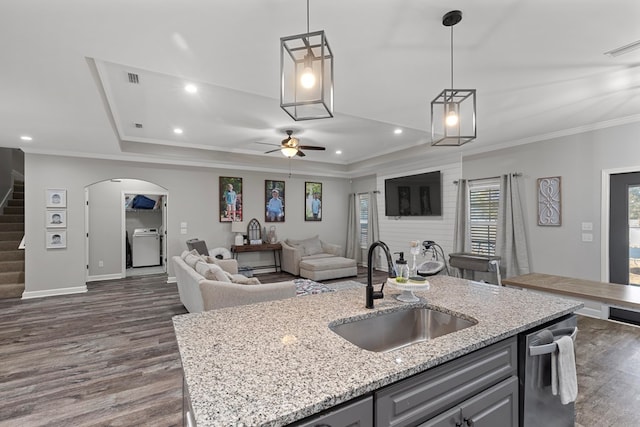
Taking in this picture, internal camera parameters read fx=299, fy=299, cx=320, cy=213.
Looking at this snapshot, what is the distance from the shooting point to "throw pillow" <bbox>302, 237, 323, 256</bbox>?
24.4 feet

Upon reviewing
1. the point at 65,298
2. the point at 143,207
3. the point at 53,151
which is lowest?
the point at 65,298

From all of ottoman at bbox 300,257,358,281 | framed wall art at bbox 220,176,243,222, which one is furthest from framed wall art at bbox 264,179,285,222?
ottoman at bbox 300,257,358,281

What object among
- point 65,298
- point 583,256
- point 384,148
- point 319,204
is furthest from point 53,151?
point 583,256

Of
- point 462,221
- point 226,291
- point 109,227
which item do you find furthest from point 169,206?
point 462,221

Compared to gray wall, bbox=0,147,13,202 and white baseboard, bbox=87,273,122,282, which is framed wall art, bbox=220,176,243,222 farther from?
gray wall, bbox=0,147,13,202

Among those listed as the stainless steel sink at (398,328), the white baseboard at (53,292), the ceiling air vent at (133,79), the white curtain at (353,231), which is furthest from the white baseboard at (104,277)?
the stainless steel sink at (398,328)

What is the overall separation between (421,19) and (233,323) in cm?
226

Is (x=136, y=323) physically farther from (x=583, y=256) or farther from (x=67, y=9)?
(x=583, y=256)

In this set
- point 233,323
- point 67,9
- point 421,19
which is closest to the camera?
point 233,323

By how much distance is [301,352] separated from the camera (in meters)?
1.21

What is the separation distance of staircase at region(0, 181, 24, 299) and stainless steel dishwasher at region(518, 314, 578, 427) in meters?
7.42

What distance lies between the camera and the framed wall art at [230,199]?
7.05 m

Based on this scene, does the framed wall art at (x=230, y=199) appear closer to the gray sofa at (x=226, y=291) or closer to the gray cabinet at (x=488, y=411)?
the gray sofa at (x=226, y=291)

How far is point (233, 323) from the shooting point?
1.55m
